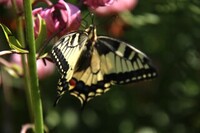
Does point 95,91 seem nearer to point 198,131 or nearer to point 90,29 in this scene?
point 90,29

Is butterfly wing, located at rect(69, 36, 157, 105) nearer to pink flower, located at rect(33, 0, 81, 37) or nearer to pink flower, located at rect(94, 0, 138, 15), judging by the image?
pink flower, located at rect(33, 0, 81, 37)

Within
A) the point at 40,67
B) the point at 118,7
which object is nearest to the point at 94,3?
the point at 40,67

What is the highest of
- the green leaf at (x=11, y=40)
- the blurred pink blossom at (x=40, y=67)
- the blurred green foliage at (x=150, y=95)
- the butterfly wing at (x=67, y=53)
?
the green leaf at (x=11, y=40)

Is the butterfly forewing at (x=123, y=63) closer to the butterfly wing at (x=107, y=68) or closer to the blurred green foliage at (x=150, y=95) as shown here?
the butterfly wing at (x=107, y=68)

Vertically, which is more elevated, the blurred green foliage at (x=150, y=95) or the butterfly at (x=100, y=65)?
the butterfly at (x=100, y=65)

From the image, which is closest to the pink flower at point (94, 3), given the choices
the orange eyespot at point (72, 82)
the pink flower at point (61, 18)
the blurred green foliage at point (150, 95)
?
the pink flower at point (61, 18)

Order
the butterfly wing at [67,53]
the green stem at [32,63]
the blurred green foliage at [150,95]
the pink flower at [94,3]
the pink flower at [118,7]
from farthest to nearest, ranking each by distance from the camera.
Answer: the pink flower at [118,7]
the blurred green foliage at [150,95]
the pink flower at [94,3]
the butterfly wing at [67,53]
the green stem at [32,63]
